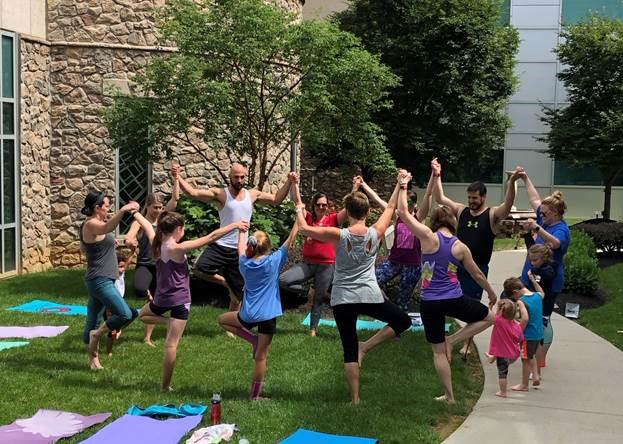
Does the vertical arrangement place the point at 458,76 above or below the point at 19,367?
above

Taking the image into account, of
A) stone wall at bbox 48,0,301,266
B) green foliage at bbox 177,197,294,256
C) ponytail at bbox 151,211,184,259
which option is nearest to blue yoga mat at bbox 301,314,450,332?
green foliage at bbox 177,197,294,256

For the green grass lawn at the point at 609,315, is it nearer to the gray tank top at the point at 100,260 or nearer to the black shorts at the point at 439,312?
the black shorts at the point at 439,312

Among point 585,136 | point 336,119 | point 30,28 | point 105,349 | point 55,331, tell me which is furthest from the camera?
point 585,136

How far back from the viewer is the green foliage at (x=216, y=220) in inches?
415

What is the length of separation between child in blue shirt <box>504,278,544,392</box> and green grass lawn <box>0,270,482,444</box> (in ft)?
1.61

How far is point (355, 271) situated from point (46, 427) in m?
2.65

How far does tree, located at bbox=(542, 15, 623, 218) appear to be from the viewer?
20.6 meters

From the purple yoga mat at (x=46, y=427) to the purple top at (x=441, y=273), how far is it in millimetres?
2824

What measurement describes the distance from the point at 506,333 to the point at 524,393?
0.73 metres

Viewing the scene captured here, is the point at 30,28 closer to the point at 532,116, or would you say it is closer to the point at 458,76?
the point at 458,76

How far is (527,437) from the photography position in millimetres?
5418

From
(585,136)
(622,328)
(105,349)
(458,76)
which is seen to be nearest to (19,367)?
(105,349)

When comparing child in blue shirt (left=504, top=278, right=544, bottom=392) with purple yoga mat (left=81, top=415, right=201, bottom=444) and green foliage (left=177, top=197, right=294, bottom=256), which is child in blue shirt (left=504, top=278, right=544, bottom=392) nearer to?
purple yoga mat (left=81, top=415, right=201, bottom=444)

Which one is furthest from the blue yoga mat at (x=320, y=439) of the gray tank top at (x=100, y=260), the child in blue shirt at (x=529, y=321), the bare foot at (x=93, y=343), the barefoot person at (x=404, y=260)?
the barefoot person at (x=404, y=260)
